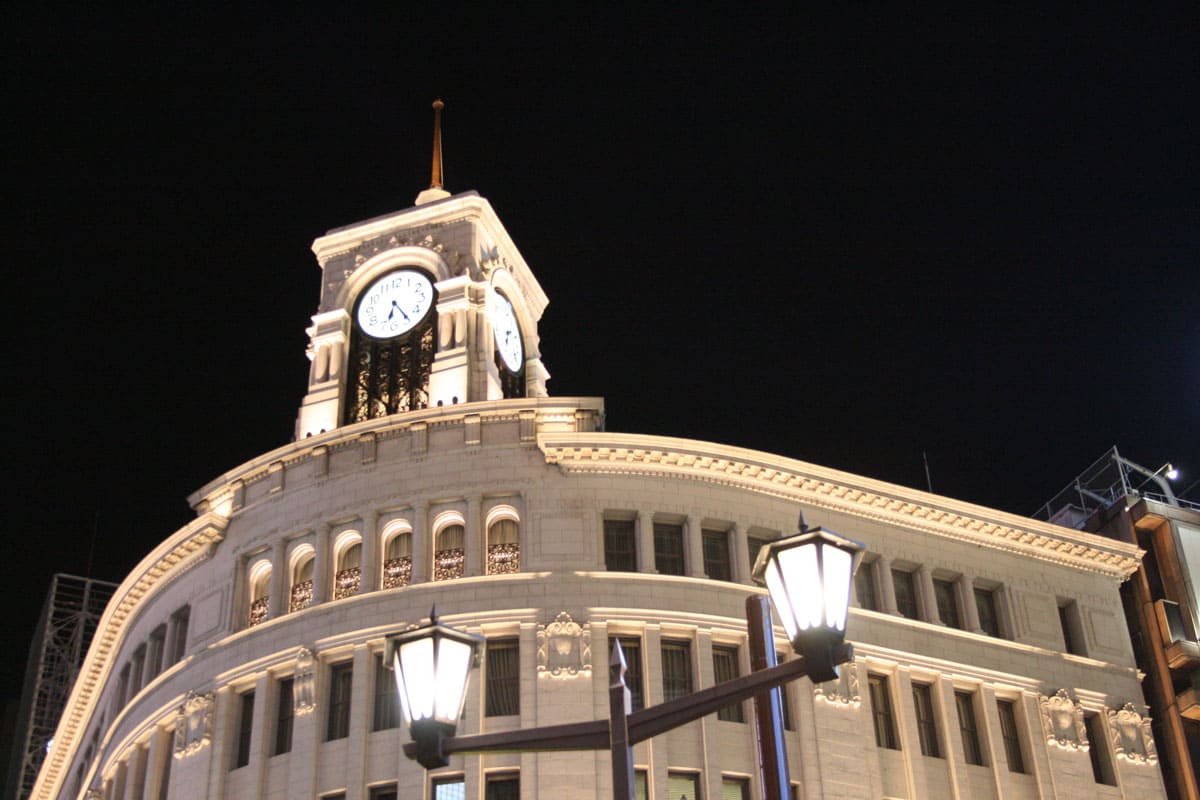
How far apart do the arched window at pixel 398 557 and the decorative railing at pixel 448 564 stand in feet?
2.14

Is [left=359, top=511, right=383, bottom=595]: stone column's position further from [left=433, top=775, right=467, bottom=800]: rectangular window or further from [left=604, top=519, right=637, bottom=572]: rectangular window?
[left=604, top=519, right=637, bottom=572]: rectangular window

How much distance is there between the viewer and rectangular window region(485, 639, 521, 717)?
33.7m

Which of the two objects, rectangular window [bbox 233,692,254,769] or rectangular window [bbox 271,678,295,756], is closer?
rectangular window [bbox 271,678,295,756]

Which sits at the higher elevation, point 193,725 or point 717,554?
point 717,554

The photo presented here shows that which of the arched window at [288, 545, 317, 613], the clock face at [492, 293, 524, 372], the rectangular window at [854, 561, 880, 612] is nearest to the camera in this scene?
the arched window at [288, 545, 317, 613]

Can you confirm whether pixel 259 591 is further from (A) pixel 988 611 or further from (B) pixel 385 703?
(A) pixel 988 611

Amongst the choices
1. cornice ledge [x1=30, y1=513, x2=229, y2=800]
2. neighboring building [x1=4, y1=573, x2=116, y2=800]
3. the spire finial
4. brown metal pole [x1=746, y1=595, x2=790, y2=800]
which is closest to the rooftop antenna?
the spire finial

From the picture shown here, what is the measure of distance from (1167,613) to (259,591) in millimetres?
27386

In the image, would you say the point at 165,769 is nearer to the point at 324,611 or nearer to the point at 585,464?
the point at 324,611

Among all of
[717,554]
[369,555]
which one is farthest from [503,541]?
[717,554]

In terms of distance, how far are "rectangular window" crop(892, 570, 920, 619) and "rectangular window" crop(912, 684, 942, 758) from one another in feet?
6.84

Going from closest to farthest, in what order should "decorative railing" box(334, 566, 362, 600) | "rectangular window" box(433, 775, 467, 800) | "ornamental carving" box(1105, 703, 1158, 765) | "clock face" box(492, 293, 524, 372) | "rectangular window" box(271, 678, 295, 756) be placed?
"rectangular window" box(433, 775, 467, 800) → "rectangular window" box(271, 678, 295, 756) → "decorative railing" box(334, 566, 362, 600) → "ornamental carving" box(1105, 703, 1158, 765) → "clock face" box(492, 293, 524, 372)

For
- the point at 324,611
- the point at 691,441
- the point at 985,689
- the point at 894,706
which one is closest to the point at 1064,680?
the point at 985,689

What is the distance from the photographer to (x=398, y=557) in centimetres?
3669
